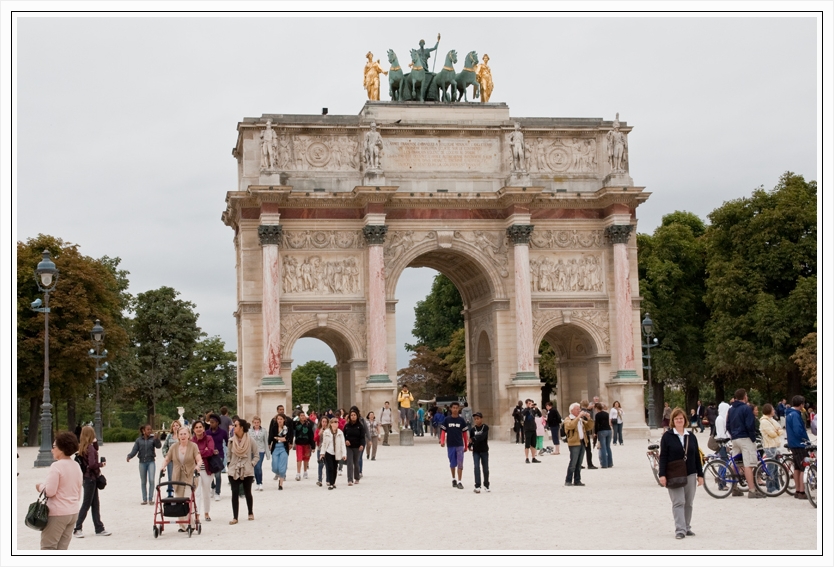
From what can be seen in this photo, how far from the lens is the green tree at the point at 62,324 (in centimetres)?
5212

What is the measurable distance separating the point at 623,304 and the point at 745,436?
2610 centimetres

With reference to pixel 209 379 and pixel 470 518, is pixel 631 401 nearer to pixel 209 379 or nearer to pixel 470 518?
pixel 470 518

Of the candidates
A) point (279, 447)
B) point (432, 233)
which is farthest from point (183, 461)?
point (432, 233)

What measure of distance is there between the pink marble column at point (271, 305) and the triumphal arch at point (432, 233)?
6cm

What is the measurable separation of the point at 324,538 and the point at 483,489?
7.64m

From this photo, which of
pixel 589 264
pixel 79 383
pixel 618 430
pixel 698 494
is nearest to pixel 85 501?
pixel 698 494

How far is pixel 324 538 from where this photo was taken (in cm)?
1647

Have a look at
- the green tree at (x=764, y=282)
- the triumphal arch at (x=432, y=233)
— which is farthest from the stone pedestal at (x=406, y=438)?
the green tree at (x=764, y=282)

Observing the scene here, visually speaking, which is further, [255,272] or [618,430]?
[255,272]

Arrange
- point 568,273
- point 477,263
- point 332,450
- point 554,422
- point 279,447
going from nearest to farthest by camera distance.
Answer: point 332,450 < point 279,447 < point 554,422 < point 477,263 < point 568,273

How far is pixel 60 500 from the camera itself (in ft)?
43.4

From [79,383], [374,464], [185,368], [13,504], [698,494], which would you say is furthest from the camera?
[185,368]

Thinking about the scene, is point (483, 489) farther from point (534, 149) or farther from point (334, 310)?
point (534, 149)

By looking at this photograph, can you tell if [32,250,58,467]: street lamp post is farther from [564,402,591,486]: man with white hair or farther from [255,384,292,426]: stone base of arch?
[564,402,591,486]: man with white hair
